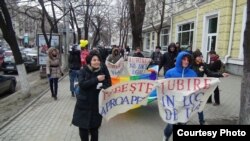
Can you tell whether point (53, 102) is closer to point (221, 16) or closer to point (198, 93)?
point (198, 93)

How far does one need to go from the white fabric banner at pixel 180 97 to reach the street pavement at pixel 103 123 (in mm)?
1036

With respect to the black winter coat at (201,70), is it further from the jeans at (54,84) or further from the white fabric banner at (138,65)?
the white fabric banner at (138,65)

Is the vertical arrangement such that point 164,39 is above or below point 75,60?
above

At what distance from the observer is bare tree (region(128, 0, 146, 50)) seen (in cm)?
1720

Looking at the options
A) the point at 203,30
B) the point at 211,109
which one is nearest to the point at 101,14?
the point at 203,30

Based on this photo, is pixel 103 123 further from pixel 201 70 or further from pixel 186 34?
pixel 186 34

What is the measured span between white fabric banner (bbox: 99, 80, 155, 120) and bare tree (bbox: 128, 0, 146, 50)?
11698 mm

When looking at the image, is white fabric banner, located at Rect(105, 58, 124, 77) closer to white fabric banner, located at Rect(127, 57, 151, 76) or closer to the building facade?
white fabric banner, located at Rect(127, 57, 151, 76)

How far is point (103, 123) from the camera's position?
7.21m

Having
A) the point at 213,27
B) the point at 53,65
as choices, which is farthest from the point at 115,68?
the point at 213,27

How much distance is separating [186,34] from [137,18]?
10.5m

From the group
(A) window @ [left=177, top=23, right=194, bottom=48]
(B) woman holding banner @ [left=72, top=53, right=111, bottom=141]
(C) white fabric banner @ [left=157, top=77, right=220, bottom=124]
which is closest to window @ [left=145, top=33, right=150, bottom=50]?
A: (A) window @ [left=177, top=23, right=194, bottom=48]

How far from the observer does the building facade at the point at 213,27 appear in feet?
54.3

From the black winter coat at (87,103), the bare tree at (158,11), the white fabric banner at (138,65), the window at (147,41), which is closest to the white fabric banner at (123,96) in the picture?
the black winter coat at (87,103)
